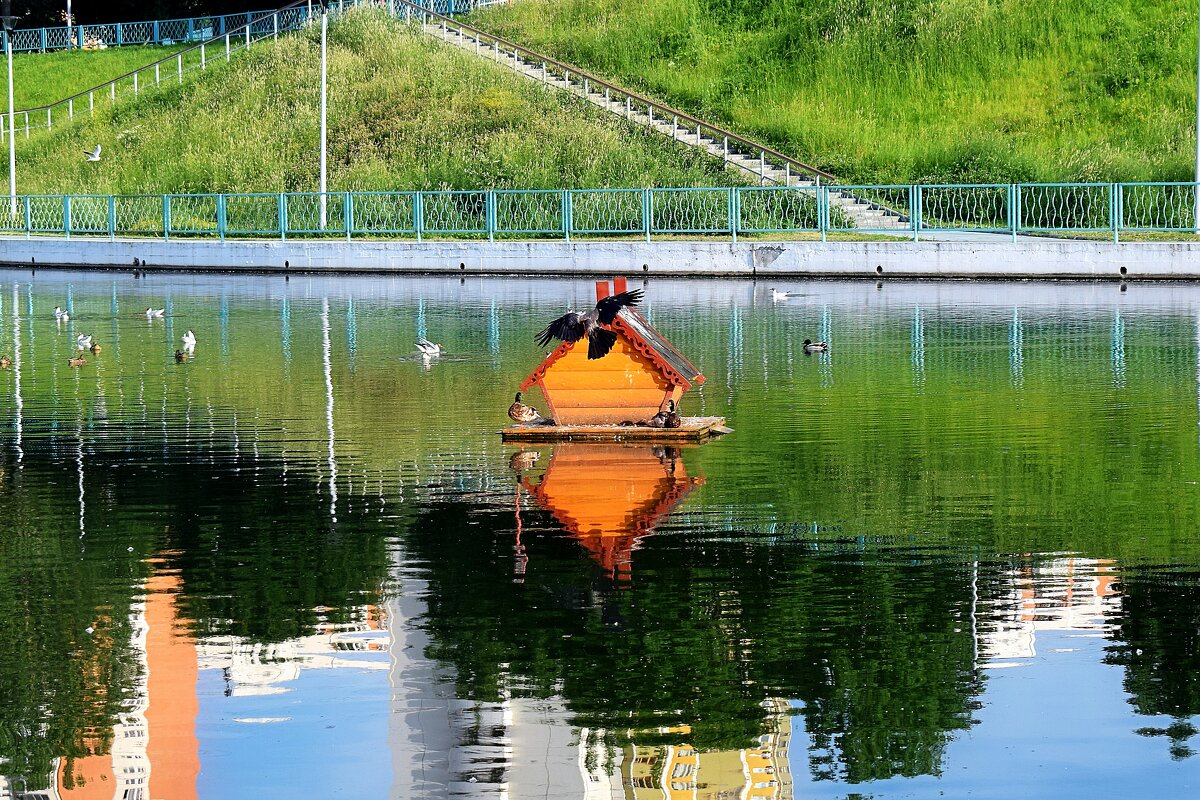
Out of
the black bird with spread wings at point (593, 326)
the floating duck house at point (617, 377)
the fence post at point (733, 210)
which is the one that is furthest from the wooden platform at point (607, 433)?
the fence post at point (733, 210)

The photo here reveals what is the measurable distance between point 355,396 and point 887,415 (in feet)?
16.7

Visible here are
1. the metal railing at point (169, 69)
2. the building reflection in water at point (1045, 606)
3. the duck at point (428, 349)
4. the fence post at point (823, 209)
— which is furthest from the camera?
the metal railing at point (169, 69)

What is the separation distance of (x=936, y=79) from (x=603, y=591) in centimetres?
4645

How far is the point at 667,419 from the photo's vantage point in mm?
15031

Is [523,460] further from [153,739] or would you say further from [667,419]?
[153,739]

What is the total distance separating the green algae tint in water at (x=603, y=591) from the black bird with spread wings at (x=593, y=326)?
836mm

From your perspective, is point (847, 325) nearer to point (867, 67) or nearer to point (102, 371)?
point (102, 371)

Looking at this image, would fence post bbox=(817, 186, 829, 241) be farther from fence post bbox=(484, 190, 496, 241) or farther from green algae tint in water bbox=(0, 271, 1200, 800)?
green algae tint in water bbox=(0, 271, 1200, 800)

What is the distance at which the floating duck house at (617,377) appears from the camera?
14.9 metres

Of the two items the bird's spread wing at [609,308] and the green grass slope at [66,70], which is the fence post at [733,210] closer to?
the bird's spread wing at [609,308]

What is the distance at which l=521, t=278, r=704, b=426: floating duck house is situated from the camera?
48.8 feet

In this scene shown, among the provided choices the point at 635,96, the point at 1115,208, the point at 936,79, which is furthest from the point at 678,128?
the point at 1115,208

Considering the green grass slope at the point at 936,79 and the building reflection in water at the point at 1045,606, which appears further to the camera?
the green grass slope at the point at 936,79

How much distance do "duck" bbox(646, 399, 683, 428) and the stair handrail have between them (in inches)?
1150
